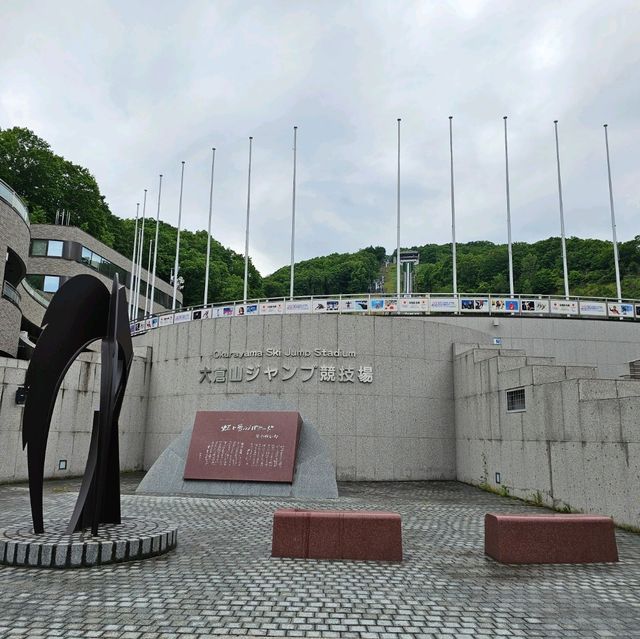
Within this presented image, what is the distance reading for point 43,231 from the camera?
39.1 meters

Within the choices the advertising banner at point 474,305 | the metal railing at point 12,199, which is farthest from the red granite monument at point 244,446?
the metal railing at point 12,199

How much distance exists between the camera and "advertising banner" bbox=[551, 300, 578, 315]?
2405 cm

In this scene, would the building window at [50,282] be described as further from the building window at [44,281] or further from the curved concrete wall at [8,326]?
the curved concrete wall at [8,326]

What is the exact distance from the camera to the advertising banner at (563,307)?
24047mm

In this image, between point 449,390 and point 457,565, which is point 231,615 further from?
point 449,390

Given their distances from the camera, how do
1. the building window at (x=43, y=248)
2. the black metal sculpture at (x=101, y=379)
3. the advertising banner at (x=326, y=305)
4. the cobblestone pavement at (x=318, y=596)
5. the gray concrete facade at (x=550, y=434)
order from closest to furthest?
the cobblestone pavement at (x=318, y=596) < the black metal sculpture at (x=101, y=379) < the gray concrete facade at (x=550, y=434) < the advertising banner at (x=326, y=305) < the building window at (x=43, y=248)

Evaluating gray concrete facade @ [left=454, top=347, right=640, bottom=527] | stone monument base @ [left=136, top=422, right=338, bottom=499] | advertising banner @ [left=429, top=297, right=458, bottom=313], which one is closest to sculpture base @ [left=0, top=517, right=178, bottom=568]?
stone monument base @ [left=136, top=422, right=338, bottom=499]

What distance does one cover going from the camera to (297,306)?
2466 centimetres

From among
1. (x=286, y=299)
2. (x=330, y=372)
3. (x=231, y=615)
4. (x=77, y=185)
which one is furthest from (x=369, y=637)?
(x=77, y=185)

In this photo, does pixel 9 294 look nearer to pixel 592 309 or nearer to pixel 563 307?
pixel 563 307

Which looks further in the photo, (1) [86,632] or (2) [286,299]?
(2) [286,299]

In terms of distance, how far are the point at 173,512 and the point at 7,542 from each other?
4.42 m

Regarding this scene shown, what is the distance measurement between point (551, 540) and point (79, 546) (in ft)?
20.4

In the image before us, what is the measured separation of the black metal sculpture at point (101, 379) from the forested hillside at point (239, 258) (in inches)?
1694
